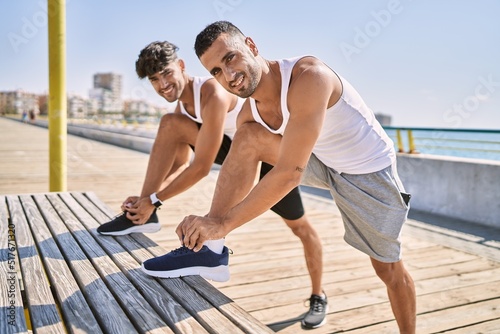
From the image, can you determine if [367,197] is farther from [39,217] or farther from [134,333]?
[39,217]

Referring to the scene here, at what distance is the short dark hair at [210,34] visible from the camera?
1.84 metres

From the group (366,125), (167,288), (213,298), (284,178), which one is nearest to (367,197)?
(366,125)

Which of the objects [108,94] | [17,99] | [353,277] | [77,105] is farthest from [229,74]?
[108,94]

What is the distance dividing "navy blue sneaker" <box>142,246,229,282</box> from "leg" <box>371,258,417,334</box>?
710mm

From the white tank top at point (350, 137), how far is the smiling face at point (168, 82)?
88 cm

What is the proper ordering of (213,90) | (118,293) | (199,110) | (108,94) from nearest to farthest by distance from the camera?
(118,293) < (213,90) < (199,110) < (108,94)

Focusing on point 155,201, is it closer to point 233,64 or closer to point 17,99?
point 233,64

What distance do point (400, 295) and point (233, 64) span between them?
4.09 feet

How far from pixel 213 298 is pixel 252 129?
767mm

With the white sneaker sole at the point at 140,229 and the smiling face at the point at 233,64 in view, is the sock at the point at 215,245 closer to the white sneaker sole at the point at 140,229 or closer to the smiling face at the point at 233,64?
the smiling face at the point at 233,64

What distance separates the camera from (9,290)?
166 cm

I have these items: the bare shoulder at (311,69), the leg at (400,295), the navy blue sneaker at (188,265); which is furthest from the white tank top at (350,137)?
the navy blue sneaker at (188,265)

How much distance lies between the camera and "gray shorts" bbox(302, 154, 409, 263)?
1.87 metres

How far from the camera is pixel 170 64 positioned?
273 cm
